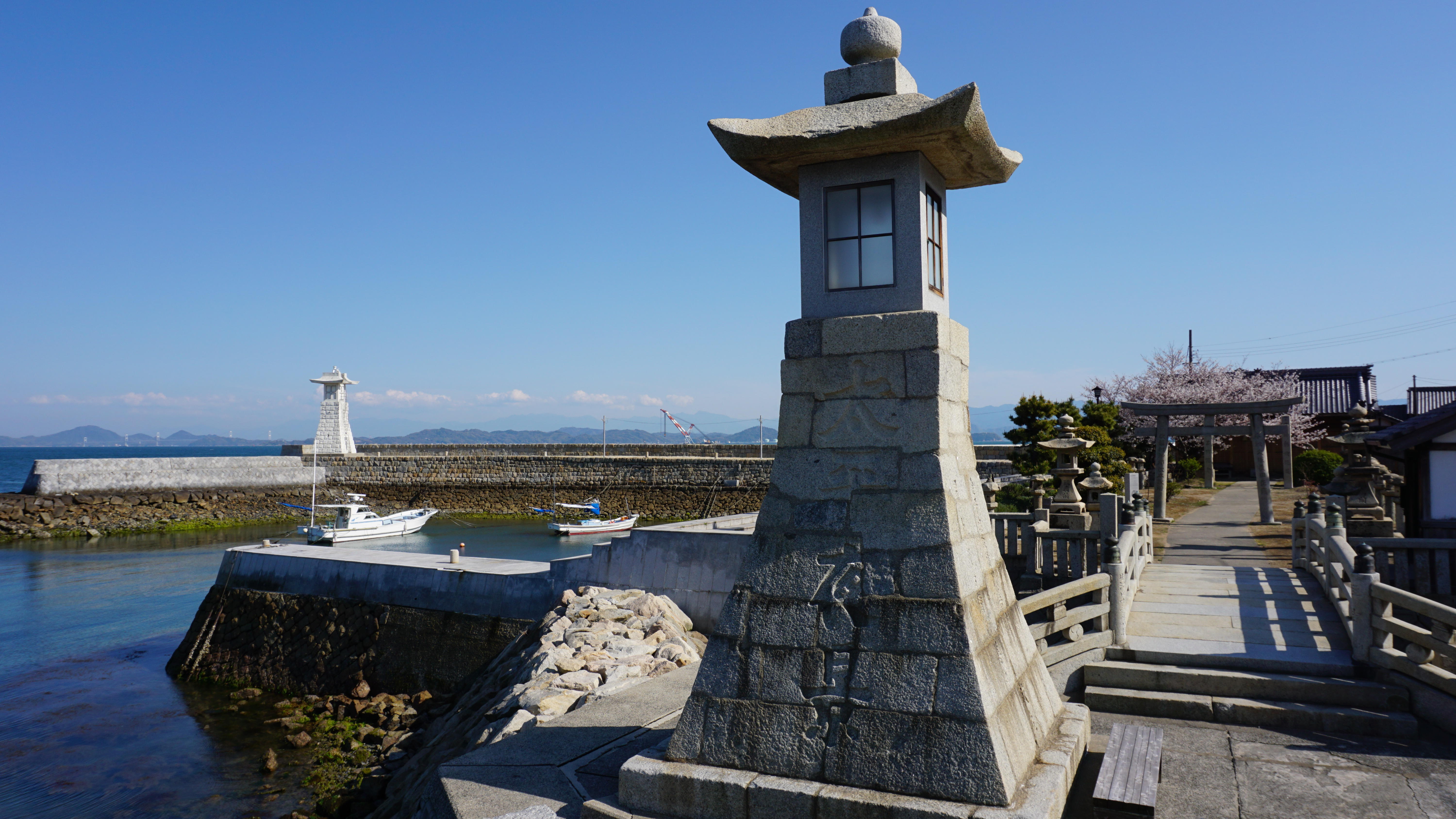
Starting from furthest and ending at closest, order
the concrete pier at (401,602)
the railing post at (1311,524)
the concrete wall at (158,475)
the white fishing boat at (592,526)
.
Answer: the concrete wall at (158,475) → the white fishing boat at (592,526) → the concrete pier at (401,602) → the railing post at (1311,524)

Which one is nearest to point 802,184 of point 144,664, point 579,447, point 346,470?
point 144,664

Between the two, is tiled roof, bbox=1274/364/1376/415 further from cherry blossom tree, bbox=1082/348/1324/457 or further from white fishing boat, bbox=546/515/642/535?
white fishing boat, bbox=546/515/642/535

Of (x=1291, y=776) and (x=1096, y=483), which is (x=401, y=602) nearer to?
(x=1096, y=483)

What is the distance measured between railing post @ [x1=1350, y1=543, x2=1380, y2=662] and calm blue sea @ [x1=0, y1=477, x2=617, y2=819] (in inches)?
468

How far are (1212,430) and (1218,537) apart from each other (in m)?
5.35

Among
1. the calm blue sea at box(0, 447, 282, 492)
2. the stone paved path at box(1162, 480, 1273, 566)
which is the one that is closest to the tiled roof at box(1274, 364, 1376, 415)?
the stone paved path at box(1162, 480, 1273, 566)

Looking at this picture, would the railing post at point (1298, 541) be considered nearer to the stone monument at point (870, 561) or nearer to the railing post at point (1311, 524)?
the railing post at point (1311, 524)

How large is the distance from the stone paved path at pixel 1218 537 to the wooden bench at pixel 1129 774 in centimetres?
878

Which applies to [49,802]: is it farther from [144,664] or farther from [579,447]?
[579,447]

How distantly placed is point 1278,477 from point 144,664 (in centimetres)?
3679

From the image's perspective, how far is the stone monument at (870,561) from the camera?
166 inches

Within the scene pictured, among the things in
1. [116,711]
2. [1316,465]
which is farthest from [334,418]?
[1316,465]

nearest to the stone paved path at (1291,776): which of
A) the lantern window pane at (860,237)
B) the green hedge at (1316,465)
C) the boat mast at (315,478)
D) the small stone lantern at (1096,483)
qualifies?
the lantern window pane at (860,237)

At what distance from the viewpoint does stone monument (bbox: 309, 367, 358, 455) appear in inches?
1831
